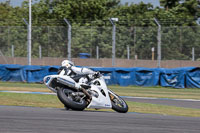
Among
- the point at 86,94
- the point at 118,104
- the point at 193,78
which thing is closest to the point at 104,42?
the point at 193,78

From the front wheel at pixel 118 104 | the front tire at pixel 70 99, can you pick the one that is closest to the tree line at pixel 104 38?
the front wheel at pixel 118 104

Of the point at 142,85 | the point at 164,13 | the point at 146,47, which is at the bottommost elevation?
the point at 142,85

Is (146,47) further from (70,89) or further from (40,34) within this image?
(70,89)

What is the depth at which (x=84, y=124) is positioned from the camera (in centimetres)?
885

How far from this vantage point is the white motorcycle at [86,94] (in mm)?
11445

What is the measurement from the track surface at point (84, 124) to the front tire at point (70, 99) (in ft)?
1.88

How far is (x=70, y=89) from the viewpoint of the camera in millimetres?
11555

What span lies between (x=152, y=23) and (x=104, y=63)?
24.1 ft

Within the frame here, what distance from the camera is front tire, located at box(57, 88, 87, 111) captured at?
11.2 metres

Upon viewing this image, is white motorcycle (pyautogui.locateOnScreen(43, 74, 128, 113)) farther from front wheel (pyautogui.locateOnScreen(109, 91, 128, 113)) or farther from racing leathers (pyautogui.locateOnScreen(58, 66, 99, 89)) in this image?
racing leathers (pyautogui.locateOnScreen(58, 66, 99, 89))

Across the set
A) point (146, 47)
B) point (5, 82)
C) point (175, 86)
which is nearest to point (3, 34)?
point (5, 82)

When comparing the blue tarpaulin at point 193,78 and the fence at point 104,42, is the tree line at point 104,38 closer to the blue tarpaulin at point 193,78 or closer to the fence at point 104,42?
the fence at point 104,42

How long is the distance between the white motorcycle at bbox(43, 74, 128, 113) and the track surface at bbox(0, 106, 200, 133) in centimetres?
81

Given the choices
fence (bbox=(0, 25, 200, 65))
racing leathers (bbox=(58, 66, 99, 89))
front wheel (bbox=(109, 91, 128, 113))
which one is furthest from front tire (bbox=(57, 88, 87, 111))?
fence (bbox=(0, 25, 200, 65))
